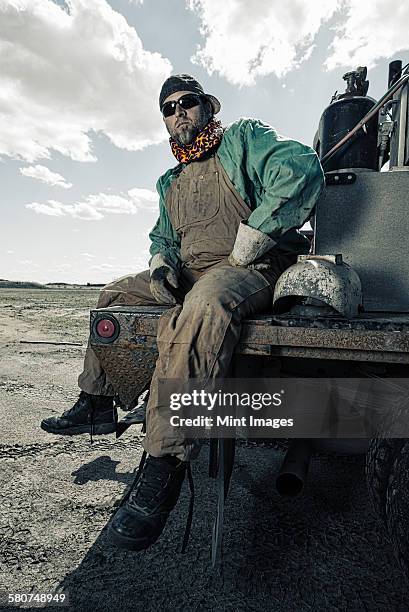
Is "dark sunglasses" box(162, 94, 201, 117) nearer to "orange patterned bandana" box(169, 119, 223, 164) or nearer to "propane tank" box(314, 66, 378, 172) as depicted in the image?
"orange patterned bandana" box(169, 119, 223, 164)

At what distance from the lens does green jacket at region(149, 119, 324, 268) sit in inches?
79.4

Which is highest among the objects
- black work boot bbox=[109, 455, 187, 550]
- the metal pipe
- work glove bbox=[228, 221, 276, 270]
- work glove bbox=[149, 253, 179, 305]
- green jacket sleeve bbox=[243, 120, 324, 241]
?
the metal pipe

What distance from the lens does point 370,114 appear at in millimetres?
2539

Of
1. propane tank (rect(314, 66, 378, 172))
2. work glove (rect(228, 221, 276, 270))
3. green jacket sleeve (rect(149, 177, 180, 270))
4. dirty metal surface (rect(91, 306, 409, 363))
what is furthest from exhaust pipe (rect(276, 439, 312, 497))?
propane tank (rect(314, 66, 378, 172))

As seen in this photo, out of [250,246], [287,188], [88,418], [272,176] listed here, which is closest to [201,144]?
[272,176]

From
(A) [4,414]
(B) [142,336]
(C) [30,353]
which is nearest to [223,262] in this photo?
(B) [142,336]

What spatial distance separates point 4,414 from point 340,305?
9.08ft

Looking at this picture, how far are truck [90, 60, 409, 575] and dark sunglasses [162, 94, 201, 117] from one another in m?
0.85

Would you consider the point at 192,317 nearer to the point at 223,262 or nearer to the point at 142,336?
the point at 142,336

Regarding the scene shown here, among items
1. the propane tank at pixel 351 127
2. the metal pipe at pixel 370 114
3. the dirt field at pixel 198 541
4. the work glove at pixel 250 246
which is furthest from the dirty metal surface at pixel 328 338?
the propane tank at pixel 351 127

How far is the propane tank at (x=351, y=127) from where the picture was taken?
2842 mm

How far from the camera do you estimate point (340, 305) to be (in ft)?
5.45

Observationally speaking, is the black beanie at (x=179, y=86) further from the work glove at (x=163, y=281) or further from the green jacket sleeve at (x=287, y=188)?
the work glove at (x=163, y=281)

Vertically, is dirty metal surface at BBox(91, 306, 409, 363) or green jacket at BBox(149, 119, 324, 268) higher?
green jacket at BBox(149, 119, 324, 268)
